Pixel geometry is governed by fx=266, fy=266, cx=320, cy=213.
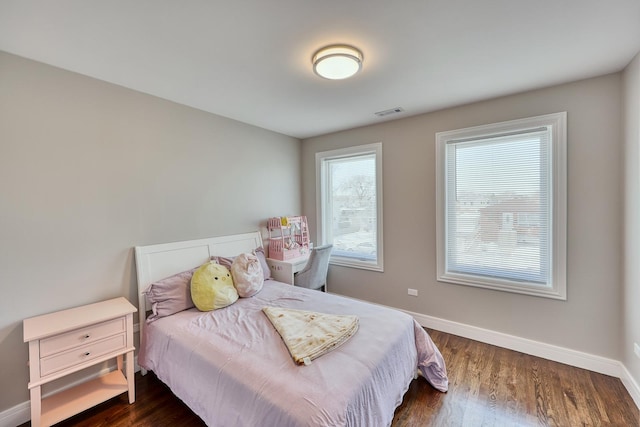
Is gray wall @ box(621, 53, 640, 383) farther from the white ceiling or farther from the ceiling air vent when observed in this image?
the ceiling air vent

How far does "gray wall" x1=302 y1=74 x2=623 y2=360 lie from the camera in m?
2.21

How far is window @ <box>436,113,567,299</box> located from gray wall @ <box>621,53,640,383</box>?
0.37m

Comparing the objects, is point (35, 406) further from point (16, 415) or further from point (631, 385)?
point (631, 385)

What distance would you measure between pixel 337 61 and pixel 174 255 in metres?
2.25

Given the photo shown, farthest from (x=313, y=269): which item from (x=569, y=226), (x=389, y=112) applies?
Result: (x=569, y=226)

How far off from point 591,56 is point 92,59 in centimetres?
356

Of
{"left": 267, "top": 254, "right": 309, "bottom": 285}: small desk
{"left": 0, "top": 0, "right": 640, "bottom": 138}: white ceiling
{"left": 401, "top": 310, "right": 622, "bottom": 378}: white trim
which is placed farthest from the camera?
{"left": 267, "top": 254, "right": 309, "bottom": 285}: small desk

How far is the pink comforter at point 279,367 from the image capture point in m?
1.30

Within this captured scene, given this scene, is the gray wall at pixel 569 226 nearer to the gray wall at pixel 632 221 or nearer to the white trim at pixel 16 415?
the gray wall at pixel 632 221

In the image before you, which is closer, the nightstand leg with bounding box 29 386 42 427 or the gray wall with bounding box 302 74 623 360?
the nightstand leg with bounding box 29 386 42 427

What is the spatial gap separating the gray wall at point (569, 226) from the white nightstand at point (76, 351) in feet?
8.75

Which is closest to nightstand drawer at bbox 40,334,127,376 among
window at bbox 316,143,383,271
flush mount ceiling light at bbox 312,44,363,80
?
flush mount ceiling light at bbox 312,44,363,80

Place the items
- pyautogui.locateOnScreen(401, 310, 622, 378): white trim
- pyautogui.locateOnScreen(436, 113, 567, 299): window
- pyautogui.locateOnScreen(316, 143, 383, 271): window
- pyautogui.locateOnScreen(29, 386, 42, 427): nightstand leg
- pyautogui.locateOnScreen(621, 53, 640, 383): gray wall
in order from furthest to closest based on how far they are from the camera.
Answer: pyautogui.locateOnScreen(316, 143, 383, 271): window
pyautogui.locateOnScreen(436, 113, 567, 299): window
pyautogui.locateOnScreen(401, 310, 622, 378): white trim
pyautogui.locateOnScreen(621, 53, 640, 383): gray wall
pyautogui.locateOnScreen(29, 386, 42, 427): nightstand leg

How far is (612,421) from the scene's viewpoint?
1.78 meters
